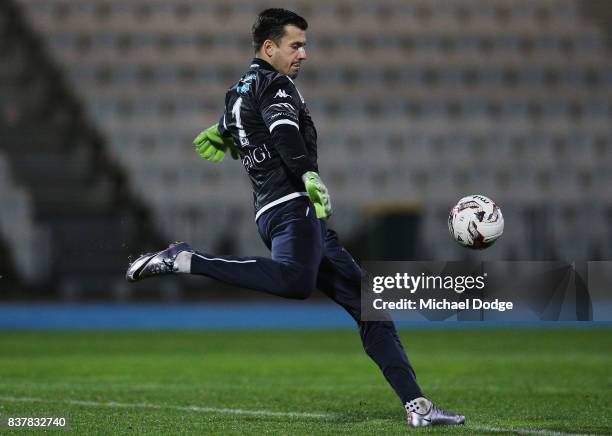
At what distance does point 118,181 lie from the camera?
21.1 meters

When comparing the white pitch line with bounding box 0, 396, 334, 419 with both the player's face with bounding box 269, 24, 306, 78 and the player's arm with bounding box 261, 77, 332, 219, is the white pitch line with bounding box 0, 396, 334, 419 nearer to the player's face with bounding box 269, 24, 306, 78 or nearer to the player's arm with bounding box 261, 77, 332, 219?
the player's arm with bounding box 261, 77, 332, 219

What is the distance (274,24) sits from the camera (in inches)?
203

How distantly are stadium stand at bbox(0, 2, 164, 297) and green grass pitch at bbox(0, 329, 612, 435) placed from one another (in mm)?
4605

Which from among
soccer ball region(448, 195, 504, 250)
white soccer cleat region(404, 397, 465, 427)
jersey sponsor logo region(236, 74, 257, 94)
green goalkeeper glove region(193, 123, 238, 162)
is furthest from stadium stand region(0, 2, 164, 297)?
white soccer cleat region(404, 397, 465, 427)

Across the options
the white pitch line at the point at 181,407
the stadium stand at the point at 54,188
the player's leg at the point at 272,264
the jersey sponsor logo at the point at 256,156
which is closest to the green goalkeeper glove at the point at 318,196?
the player's leg at the point at 272,264

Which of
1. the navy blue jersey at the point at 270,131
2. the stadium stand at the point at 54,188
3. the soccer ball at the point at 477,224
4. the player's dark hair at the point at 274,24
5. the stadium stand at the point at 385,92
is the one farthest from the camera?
the stadium stand at the point at 385,92

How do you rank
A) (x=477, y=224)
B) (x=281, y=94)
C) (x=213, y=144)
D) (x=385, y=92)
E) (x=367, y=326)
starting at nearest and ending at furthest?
1. (x=281, y=94)
2. (x=367, y=326)
3. (x=477, y=224)
4. (x=213, y=144)
5. (x=385, y=92)

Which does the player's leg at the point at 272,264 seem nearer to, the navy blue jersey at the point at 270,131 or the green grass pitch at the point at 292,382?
the navy blue jersey at the point at 270,131

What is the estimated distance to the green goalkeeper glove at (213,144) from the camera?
570 centimetres

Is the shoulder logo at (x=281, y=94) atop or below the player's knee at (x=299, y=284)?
atop

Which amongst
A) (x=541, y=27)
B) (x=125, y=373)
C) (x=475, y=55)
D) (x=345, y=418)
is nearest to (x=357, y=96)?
(x=475, y=55)

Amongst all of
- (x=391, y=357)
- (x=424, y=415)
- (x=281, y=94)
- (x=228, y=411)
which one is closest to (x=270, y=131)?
(x=281, y=94)

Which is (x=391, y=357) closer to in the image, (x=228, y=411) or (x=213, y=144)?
(x=228, y=411)

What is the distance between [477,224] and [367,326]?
30.3 inches
